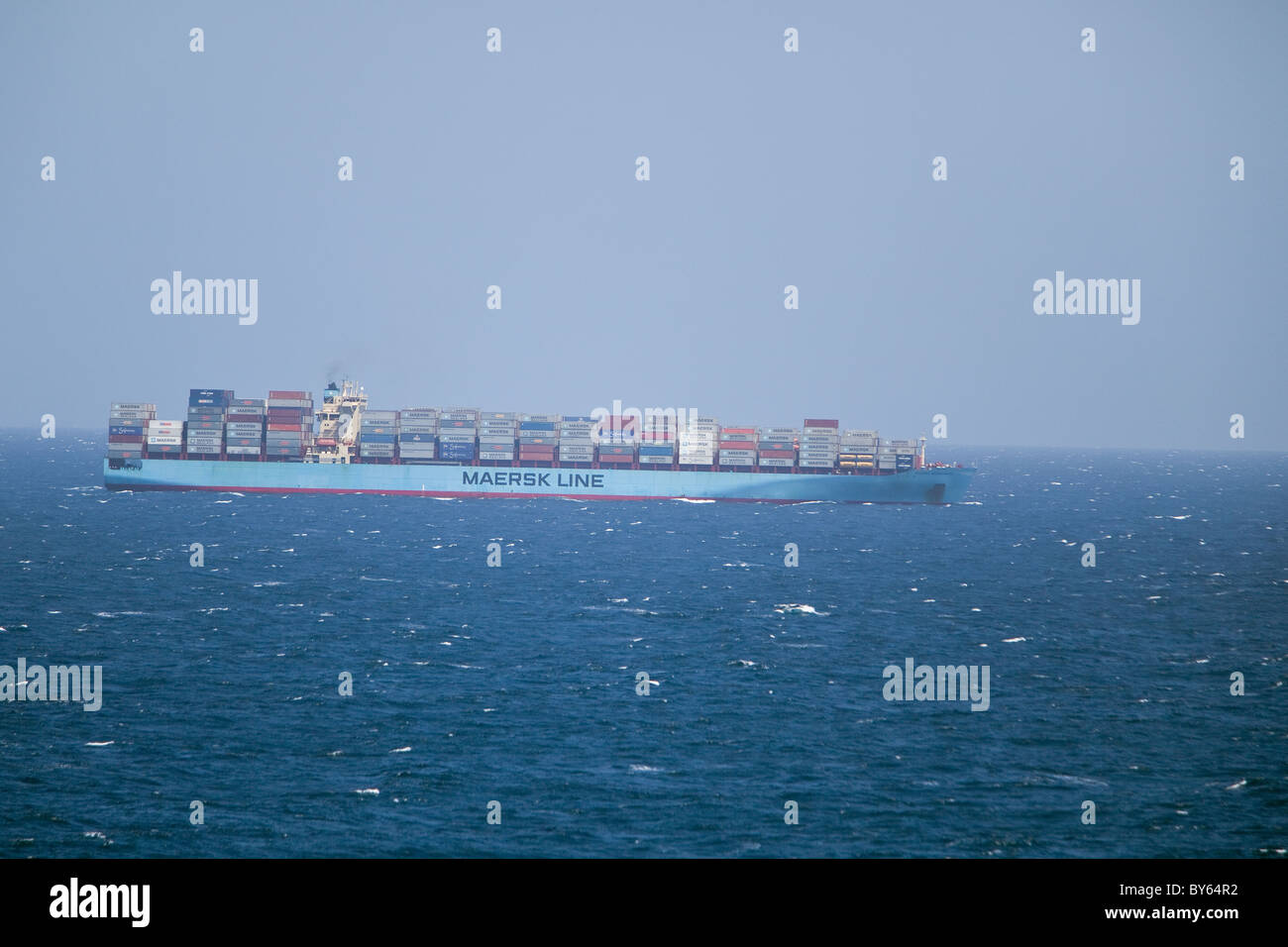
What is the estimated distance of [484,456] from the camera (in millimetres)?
119875

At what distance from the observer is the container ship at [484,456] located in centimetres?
11631

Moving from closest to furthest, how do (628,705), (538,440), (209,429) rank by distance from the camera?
(628,705)
(209,429)
(538,440)

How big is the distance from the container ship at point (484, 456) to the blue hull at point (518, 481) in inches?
6.3

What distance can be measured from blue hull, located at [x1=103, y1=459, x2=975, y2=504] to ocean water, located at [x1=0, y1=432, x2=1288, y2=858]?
36.8 m

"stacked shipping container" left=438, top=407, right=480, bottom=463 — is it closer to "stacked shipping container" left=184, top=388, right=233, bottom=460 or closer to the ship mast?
the ship mast

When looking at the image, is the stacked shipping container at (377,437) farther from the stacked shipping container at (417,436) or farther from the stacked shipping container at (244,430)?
the stacked shipping container at (244,430)

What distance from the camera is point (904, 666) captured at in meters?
42.6

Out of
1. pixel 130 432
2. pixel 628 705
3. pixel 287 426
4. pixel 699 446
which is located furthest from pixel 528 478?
pixel 628 705

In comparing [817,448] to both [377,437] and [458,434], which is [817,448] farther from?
[377,437]

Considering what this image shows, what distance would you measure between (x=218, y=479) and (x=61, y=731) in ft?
297

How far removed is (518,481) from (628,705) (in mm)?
86522

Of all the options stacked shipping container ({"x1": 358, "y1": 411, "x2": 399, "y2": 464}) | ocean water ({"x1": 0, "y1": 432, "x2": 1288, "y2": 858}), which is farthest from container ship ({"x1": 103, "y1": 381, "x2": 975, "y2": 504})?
ocean water ({"x1": 0, "y1": 432, "x2": 1288, "y2": 858})
